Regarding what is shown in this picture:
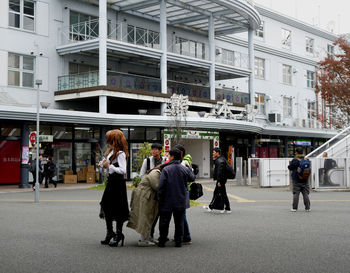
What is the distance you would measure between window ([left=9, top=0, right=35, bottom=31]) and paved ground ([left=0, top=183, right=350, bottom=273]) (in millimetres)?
16786

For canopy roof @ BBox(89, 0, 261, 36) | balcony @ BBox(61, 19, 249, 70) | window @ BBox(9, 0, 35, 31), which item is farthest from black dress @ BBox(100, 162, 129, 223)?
canopy roof @ BBox(89, 0, 261, 36)

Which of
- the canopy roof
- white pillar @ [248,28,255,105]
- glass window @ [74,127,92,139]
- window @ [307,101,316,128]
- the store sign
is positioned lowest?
the store sign

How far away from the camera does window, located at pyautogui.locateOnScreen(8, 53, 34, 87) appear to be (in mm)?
26797

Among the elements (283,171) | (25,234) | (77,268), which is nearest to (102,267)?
(77,268)

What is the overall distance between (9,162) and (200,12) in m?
15.8

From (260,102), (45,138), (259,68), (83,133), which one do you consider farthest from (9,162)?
(259,68)

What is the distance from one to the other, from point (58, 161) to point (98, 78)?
5.10 meters

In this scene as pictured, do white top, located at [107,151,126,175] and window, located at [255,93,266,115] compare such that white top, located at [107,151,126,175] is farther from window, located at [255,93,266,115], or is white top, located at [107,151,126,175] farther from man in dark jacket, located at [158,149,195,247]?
window, located at [255,93,266,115]

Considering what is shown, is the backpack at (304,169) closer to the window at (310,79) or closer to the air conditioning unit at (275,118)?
the air conditioning unit at (275,118)

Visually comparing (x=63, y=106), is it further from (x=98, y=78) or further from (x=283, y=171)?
(x=283, y=171)

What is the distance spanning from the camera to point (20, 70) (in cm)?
2716

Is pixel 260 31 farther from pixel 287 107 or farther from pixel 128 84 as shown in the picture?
pixel 128 84

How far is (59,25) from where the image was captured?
94.6ft

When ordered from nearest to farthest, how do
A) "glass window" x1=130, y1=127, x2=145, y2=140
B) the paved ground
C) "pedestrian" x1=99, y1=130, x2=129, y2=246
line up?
the paved ground < "pedestrian" x1=99, y1=130, x2=129, y2=246 < "glass window" x1=130, y1=127, x2=145, y2=140
